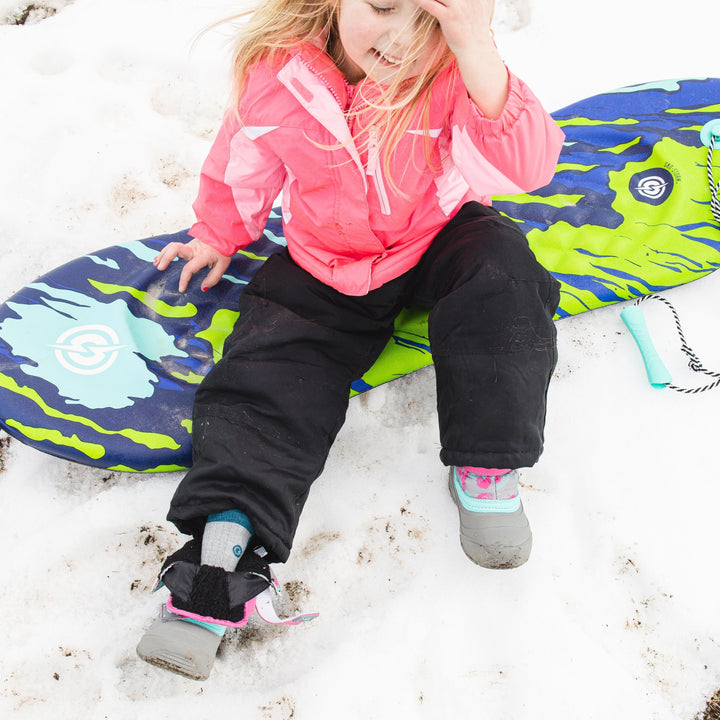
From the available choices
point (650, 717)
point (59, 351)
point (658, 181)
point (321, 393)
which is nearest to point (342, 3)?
point (321, 393)

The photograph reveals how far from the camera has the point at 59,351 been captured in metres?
1.28

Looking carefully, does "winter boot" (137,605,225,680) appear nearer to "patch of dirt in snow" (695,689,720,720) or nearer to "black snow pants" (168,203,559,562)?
"black snow pants" (168,203,559,562)

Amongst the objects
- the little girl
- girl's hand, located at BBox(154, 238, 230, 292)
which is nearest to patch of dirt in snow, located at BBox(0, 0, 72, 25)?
girl's hand, located at BBox(154, 238, 230, 292)

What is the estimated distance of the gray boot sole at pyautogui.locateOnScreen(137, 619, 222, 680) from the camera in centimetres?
90

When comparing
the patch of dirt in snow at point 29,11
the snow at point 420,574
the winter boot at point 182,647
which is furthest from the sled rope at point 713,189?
the patch of dirt in snow at point 29,11

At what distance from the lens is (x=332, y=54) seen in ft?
3.30

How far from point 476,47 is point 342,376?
0.57 metres

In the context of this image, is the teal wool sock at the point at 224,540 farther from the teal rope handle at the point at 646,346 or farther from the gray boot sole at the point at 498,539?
the teal rope handle at the point at 646,346

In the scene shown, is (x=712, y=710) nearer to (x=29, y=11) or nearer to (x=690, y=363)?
(x=690, y=363)

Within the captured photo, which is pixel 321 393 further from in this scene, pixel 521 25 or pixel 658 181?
pixel 521 25

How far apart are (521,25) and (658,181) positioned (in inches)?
31.4

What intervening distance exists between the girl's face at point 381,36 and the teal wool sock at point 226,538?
0.69 meters

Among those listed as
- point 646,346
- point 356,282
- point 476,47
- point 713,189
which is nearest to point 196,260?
point 356,282

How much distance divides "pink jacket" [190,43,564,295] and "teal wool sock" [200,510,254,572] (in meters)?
0.43
